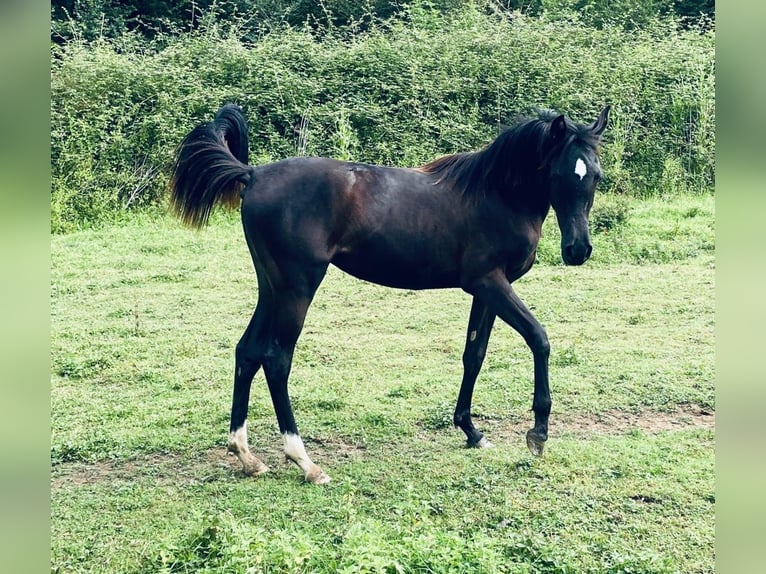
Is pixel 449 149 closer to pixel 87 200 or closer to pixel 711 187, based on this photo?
pixel 711 187

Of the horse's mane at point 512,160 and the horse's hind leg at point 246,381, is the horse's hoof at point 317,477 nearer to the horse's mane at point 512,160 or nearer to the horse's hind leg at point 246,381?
the horse's hind leg at point 246,381

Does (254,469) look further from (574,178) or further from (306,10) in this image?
(306,10)

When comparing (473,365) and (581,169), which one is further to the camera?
(473,365)

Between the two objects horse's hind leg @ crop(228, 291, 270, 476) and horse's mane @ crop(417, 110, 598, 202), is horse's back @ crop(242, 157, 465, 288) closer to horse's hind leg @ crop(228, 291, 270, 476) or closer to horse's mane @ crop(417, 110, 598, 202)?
horse's mane @ crop(417, 110, 598, 202)

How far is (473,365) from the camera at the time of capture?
5.96 m

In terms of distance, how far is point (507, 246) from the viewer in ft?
18.4

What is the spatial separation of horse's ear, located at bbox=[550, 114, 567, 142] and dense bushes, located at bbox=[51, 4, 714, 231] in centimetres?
819

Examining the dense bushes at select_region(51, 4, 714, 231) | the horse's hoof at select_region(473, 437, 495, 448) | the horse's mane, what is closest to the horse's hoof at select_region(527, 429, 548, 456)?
the horse's hoof at select_region(473, 437, 495, 448)

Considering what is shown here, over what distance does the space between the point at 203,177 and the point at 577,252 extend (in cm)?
244

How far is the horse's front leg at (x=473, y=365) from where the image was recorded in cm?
591

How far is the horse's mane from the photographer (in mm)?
5332

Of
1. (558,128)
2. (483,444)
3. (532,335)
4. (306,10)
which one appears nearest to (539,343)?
(532,335)

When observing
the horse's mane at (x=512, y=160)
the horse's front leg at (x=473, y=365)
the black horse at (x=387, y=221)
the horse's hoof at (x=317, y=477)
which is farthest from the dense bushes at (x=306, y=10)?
the horse's hoof at (x=317, y=477)
